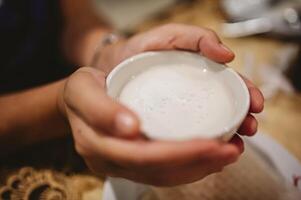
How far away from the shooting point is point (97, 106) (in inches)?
18.7

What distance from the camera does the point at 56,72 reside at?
1021 mm

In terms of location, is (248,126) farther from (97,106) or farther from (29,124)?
(29,124)

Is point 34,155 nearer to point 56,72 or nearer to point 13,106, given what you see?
point 13,106

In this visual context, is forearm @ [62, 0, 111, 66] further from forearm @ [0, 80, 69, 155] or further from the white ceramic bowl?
the white ceramic bowl

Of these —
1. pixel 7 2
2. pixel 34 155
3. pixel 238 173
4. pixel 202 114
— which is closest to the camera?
pixel 202 114

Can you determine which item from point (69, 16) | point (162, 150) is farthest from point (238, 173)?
point (69, 16)

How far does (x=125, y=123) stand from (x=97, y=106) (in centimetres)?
5

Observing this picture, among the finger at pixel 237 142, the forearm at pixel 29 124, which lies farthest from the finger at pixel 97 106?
the forearm at pixel 29 124

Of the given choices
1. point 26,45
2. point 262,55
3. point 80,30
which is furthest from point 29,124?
point 262,55

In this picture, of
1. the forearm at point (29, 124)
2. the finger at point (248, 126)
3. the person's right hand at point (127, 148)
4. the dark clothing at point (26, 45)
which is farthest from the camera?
the dark clothing at point (26, 45)

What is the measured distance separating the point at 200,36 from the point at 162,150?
0.80 ft

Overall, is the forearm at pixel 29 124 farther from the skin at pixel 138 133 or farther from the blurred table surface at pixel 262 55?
the blurred table surface at pixel 262 55

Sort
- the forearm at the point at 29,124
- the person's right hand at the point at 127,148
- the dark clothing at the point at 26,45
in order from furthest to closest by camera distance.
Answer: the dark clothing at the point at 26,45, the forearm at the point at 29,124, the person's right hand at the point at 127,148

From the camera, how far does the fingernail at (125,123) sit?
447 mm
